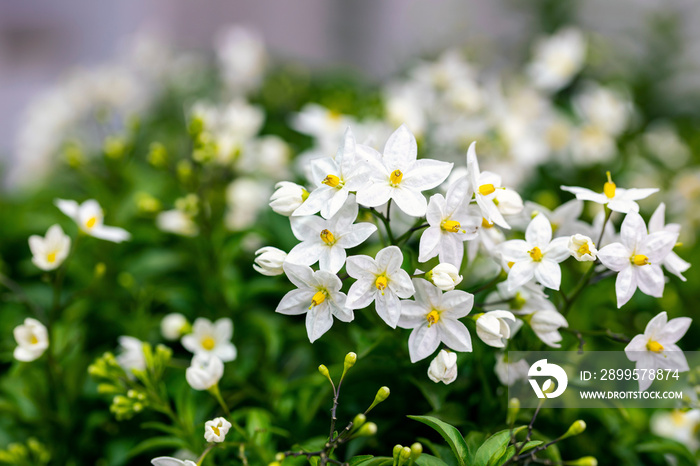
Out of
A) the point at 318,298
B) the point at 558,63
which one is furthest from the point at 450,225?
the point at 558,63

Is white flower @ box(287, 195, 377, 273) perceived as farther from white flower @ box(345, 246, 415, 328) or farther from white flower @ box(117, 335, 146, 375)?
white flower @ box(117, 335, 146, 375)

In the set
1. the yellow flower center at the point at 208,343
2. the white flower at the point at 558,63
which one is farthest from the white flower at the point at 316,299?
the white flower at the point at 558,63

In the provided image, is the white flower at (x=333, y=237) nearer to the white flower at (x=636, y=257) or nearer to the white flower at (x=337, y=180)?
the white flower at (x=337, y=180)

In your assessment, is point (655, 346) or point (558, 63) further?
point (558, 63)

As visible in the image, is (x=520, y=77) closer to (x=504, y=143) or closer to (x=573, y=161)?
(x=573, y=161)

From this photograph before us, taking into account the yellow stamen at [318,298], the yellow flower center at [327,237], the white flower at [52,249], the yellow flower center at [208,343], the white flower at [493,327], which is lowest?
the yellow flower center at [208,343]

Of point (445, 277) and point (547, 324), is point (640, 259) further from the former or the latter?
point (445, 277)
